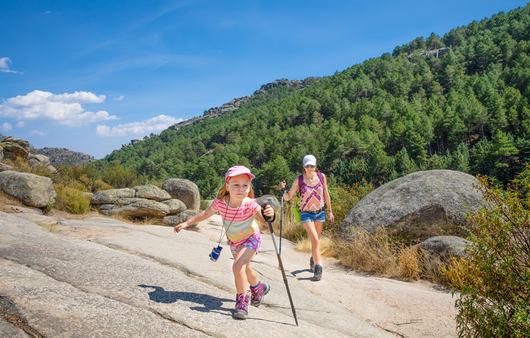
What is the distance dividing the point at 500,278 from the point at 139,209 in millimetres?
9922

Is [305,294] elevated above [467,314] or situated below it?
below

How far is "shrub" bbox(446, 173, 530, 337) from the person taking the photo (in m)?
2.09

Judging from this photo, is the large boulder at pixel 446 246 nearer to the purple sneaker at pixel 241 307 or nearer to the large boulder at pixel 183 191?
the purple sneaker at pixel 241 307

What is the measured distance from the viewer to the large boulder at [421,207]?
526cm

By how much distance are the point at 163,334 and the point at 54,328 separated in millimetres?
680

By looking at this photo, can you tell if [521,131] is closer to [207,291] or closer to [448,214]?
[448,214]

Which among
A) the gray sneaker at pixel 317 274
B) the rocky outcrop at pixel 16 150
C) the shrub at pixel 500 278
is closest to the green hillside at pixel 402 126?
the rocky outcrop at pixel 16 150

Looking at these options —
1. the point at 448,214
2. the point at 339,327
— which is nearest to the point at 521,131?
the point at 448,214

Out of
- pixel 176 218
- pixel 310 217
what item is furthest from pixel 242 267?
pixel 176 218

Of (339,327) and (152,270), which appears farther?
(152,270)

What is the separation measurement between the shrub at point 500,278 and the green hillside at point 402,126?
48680 mm

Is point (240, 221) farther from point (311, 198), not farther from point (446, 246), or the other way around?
point (446, 246)

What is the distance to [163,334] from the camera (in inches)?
75.3

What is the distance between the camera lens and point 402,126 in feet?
242
